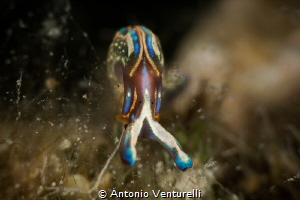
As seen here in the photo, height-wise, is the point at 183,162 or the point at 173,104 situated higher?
the point at 183,162

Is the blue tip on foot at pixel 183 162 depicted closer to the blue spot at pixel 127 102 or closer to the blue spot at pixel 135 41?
the blue spot at pixel 127 102

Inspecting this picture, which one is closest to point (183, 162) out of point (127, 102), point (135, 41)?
point (127, 102)

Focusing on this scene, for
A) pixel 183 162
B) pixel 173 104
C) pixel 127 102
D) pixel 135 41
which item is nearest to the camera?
pixel 183 162

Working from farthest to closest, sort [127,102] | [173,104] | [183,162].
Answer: [173,104]
[127,102]
[183,162]

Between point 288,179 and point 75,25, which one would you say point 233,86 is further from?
point 75,25

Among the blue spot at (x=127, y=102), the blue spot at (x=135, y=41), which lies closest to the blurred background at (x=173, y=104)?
the blue spot at (x=127, y=102)

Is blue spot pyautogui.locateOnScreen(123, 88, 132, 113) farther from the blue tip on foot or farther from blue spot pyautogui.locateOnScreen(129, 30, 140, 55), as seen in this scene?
the blue tip on foot

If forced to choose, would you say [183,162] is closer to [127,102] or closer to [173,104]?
[127,102]

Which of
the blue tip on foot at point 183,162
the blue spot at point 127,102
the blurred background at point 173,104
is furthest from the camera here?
the blurred background at point 173,104

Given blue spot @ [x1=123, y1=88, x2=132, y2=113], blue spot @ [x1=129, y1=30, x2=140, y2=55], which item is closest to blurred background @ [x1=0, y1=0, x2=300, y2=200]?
blue spot @ [x1=123, y1=88, x2=132, y2=113]

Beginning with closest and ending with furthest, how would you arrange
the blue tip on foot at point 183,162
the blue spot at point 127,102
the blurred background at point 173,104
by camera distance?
the blue tip on foot at point 183,162 → the blue spot at point 127,102 → the blurred background at point 173,104
